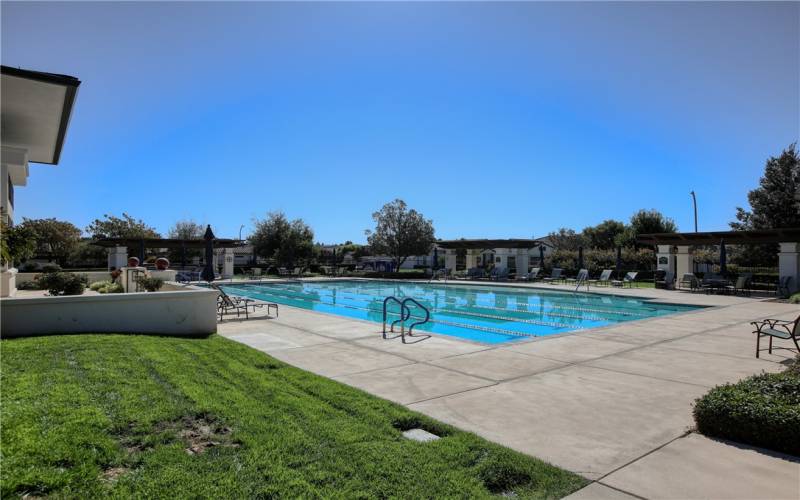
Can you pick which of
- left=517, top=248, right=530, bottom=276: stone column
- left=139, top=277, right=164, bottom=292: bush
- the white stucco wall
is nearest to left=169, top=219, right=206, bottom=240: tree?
left=517, top=248, right=530, bottom=276: stone column

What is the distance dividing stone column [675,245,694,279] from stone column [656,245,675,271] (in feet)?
3.87

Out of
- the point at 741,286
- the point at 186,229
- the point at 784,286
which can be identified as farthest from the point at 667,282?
the point at 186,229

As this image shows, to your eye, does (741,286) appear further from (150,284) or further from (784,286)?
(150,284)

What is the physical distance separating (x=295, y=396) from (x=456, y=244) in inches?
1256

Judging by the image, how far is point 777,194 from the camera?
1198 inches

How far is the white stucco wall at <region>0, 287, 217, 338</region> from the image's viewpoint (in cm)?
748

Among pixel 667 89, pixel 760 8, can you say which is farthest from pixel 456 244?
pixel 760 8

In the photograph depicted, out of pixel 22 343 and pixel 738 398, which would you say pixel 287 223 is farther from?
pixel 738 398

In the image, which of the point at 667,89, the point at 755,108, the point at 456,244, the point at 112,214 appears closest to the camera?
the point at 755,108

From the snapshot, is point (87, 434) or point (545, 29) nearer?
point (87, 434)

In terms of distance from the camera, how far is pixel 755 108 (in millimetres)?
13562

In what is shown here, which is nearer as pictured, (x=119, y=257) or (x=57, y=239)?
(x=119, y=257)

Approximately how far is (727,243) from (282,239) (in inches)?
1280

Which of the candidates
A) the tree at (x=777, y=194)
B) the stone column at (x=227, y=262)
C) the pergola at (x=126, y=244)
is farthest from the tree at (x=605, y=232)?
the pergola at (x=126, y=244)
